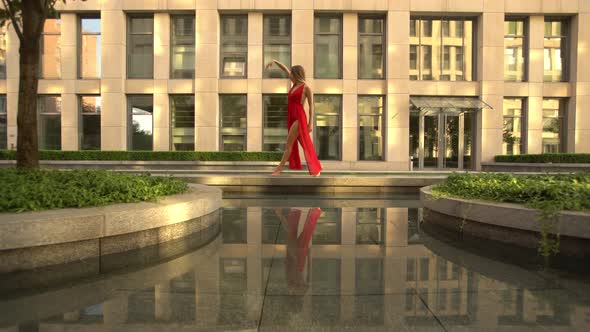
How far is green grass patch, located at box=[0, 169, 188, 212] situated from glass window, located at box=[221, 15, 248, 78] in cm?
1665

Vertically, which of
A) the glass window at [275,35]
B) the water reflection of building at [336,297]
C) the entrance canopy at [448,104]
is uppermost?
the glass window at [275,35]

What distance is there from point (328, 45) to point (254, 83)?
16.3 feet

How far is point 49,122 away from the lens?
71.8 feet

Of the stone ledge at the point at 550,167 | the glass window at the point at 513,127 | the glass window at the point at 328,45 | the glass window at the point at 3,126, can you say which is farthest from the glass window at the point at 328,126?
the glass window at the point at 3,126

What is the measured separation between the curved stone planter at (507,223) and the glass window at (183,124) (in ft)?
58.5

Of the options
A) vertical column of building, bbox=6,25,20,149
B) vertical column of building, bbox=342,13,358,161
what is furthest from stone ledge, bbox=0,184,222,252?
vertical column of building, bbox=6,25,20,149

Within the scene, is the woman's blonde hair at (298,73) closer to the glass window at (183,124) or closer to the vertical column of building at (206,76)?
the vertical column of building at (206,76)

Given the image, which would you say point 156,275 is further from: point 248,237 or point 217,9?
point 217,9

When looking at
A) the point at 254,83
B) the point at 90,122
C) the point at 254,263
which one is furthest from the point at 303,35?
the point at 254,263

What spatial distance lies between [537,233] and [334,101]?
17.8 metres

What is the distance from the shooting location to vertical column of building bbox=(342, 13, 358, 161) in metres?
21.2

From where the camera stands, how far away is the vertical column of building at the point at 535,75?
70.0 feet

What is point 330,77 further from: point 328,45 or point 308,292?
point 308,292

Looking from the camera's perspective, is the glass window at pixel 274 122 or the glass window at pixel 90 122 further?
the glass window at pixel 90 122
